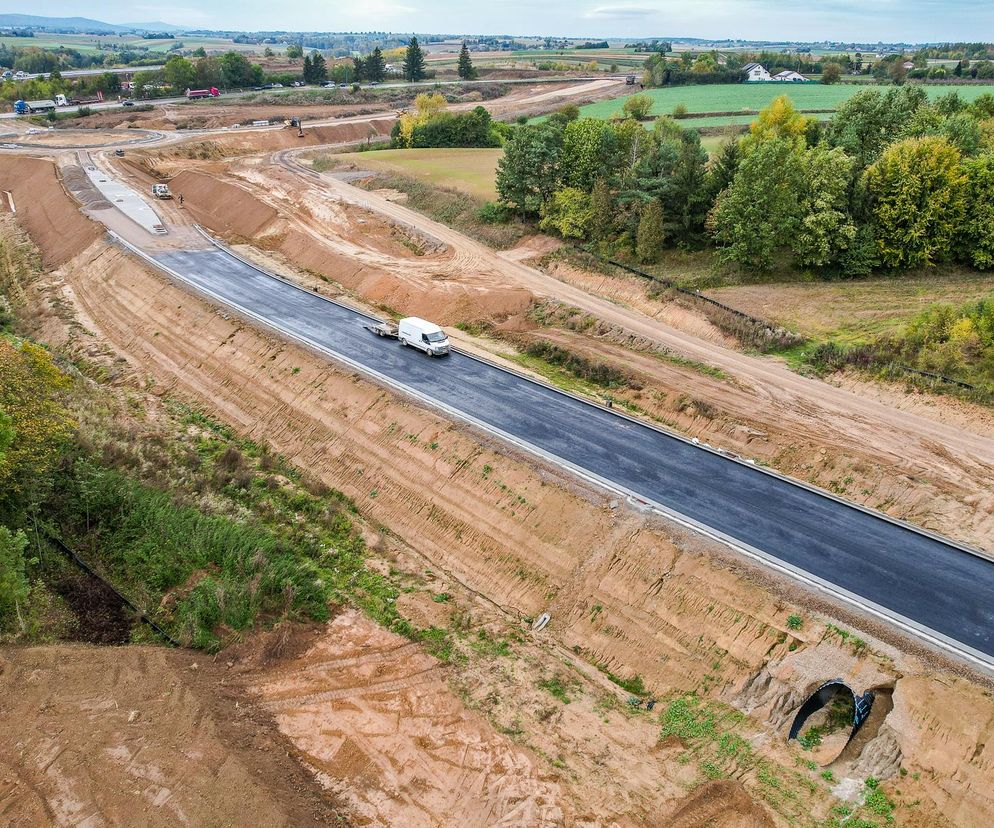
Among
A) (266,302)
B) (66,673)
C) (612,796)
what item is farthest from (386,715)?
(266,302)

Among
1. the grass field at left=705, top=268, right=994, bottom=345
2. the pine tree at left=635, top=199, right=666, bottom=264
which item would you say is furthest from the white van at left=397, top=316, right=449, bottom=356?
the grass field at left=705, top=268, right=994, bottom=345

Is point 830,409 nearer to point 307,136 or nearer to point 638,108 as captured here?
point 638,108

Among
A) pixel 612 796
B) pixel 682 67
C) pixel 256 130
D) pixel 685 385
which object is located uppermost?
pixel 682 67

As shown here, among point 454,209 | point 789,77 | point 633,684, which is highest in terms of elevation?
point 789,77

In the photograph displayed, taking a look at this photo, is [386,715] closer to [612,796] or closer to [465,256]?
[612,796]

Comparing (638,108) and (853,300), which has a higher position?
(638,108)

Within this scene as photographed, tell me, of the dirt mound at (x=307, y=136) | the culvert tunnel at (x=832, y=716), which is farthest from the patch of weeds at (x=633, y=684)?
the dirt mound at (x=307, y=136)

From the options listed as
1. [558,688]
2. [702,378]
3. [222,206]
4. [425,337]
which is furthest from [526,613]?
[222,206]
